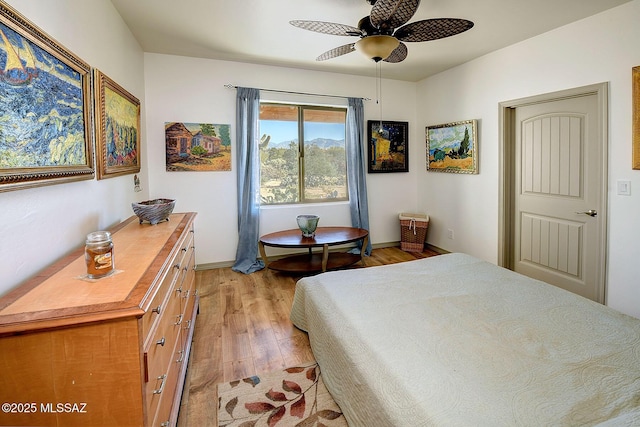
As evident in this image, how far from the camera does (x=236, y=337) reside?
2531 mm

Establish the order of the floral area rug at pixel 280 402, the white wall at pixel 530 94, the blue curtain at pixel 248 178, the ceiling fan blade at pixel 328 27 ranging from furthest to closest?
the blue curtain at pixel 248 178, the white wall at pixel 530 94, the ceiling fan blade at pixel 328 27, the floral area rug at pixel 280 402

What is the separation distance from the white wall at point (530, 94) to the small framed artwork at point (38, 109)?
3851 millimetres

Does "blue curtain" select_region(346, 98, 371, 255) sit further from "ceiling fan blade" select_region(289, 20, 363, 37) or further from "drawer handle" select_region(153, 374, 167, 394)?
"drawer handle" select_region(153, 374, 167, 394)

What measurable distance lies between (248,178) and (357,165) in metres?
1.55

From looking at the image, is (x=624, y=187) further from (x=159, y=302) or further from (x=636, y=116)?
(x=159, y=302)

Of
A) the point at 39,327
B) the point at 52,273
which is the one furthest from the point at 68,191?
the point at 39,327

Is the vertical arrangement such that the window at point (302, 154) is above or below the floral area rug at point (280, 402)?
above

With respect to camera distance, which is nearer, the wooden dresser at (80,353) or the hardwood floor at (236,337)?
the wooden dresser at (80,353)

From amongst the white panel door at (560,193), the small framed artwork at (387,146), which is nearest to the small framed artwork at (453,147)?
the small framed artwork at (387,146)

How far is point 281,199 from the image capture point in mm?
4512

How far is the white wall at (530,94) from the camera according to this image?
2.62m

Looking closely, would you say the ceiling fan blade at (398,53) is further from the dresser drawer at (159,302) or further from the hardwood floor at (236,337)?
the hardwood floor at (236,337)

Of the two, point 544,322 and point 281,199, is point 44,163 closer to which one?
point 544,322

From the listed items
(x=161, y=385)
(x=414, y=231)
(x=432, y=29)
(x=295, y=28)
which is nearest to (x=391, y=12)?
(x=432, y=29)
